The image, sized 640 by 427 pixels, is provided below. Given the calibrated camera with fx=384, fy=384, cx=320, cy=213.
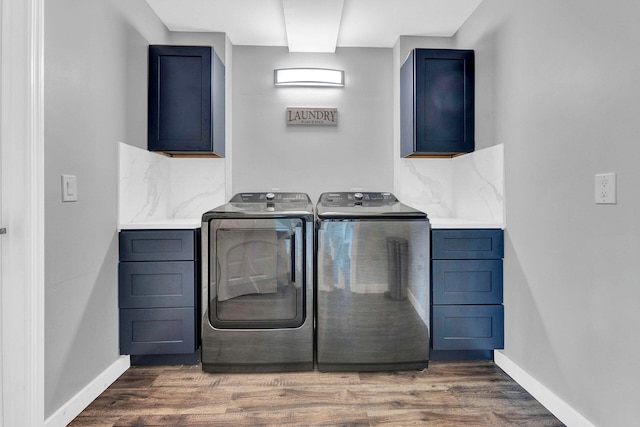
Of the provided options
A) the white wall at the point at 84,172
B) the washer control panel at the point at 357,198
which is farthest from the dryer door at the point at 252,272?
the washer control panel at the point at 357,198

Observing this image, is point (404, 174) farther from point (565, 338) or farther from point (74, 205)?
point (74, 205)

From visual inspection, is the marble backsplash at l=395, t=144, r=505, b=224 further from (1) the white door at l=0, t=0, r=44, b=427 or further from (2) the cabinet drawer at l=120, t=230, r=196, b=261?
(1) the white door at l=0, t=0, r=44, b=427

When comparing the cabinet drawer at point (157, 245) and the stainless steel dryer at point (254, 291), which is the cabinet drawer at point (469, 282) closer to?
the stainless steel dryer at point (254, 291)

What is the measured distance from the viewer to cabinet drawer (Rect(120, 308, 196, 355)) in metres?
2.29

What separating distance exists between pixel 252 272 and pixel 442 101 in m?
1.76

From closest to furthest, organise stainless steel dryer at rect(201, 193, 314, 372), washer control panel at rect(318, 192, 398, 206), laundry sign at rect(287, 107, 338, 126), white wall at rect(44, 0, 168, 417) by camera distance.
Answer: white wall at rect(44, 0, 168, 417)
stainless steel dryer at rect(201, 193, 314, 372)
washer control panel at rect(318, 192, 398, 206)
laundry sign at rect(287, 107, 338, 126)

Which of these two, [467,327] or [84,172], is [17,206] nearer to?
[84,172]

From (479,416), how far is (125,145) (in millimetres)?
2465

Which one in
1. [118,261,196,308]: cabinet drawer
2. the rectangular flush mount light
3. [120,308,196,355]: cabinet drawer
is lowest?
[120,308,196,355]: cabinet drawer

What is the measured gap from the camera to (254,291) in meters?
2.27

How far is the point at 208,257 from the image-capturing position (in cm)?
227

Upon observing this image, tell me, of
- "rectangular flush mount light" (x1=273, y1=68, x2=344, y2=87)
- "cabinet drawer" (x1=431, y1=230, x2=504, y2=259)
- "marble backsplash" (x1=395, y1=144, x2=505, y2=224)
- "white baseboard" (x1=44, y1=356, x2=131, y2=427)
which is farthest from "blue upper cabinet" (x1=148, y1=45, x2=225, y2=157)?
"cabinet drawer" (x1=431, y1=230, x2=504, y2=259)

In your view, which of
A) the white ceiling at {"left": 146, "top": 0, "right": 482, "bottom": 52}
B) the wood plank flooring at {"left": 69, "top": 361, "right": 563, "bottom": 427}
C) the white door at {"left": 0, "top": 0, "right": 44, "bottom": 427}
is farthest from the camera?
the white ceiling at {"left": 146, "top": 0, "right": 482, "bottom": 52}

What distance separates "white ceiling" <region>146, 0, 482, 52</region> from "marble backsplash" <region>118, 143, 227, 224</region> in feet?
3.31
